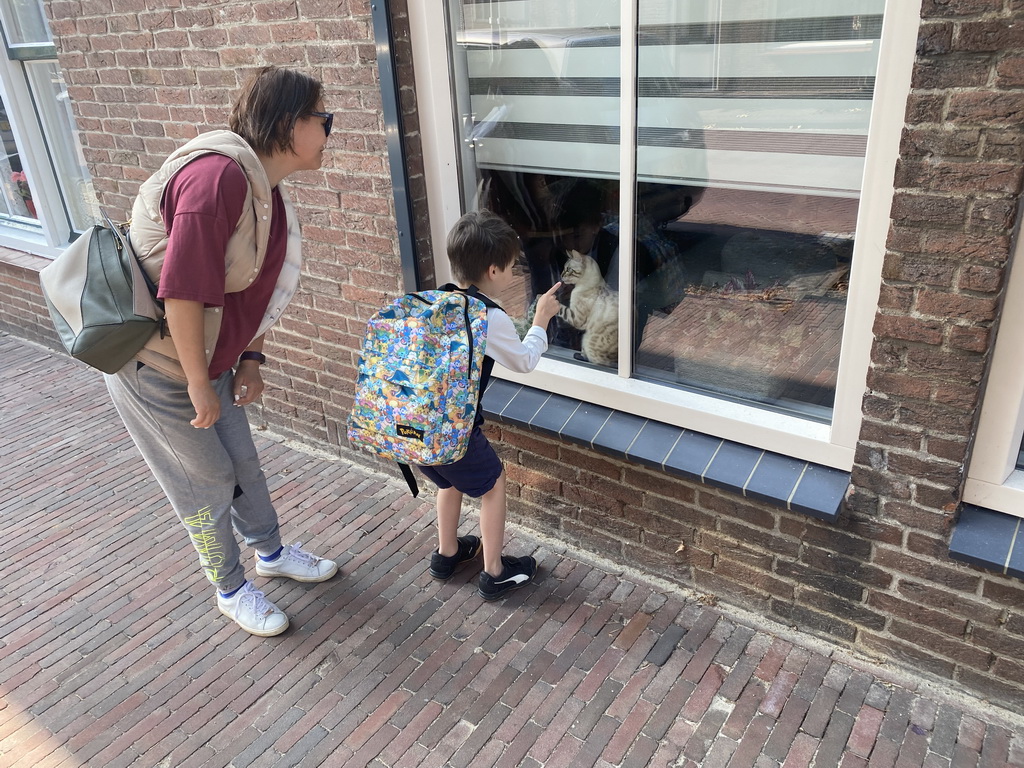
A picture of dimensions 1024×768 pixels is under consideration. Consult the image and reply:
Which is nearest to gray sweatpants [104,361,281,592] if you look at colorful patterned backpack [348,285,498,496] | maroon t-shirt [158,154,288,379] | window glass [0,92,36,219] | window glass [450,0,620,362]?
maroon t-shirt [158,154,288,379]

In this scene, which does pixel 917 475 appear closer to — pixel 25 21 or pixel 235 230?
pixel 235 230

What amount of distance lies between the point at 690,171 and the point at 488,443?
1178 mm

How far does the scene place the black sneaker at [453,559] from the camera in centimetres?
306

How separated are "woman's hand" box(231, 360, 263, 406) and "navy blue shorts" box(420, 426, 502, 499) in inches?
27.7

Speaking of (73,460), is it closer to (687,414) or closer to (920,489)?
(687,414)

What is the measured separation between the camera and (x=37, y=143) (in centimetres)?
559

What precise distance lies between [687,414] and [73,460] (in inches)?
133

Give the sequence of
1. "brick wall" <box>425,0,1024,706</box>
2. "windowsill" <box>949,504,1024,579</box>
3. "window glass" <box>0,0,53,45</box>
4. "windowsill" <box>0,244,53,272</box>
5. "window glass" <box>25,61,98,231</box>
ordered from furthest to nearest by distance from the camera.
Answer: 1. "windowsill" <box>0,244,53,272</box>
2. "window glass" <box>25,61,98,231</box>
3. "window glass" <box>0,0,53,45</box>
4. "windowsill" <box>949,504,1024,579</box>
5. "brick wall" <box>425,0,1024,706</box>

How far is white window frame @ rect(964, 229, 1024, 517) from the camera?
1977 millimetres

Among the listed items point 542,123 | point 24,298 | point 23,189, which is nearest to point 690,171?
point 542,123

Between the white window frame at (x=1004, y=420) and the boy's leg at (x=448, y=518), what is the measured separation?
5.51ft

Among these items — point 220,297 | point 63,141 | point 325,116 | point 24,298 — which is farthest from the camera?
point 24,298

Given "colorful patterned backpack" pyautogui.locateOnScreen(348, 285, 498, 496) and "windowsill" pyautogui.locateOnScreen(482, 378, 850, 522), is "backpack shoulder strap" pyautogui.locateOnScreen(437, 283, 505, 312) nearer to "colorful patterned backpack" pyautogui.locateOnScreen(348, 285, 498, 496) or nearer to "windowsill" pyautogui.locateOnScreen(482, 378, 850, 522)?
"colorful patterned backpack" pyautogui.locateOnScreen(348, 285, 498, 496)

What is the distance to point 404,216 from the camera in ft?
10.3
